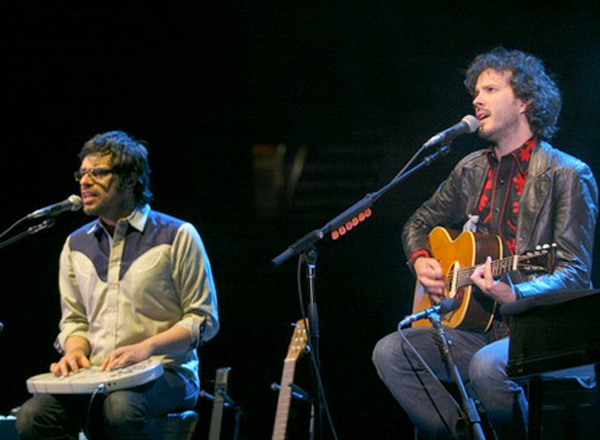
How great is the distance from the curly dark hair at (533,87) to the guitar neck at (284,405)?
172cm

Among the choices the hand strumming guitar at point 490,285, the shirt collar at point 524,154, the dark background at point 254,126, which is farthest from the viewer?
the dark background at point 254,126

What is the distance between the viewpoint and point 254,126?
5016mm

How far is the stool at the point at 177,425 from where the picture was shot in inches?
128

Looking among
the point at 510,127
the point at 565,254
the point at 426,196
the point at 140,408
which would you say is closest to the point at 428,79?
the point at 426,196

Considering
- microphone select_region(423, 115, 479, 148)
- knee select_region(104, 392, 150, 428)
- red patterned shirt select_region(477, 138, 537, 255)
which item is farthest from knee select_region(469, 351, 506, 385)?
knee select_region(104, 392, 150, 428)

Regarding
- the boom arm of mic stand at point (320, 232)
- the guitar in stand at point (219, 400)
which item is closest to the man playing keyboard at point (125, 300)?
the guitar in stand at point (219, 400)

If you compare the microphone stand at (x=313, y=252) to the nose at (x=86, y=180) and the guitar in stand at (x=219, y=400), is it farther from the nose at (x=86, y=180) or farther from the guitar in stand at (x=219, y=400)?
the nose at (x=86, y=180)

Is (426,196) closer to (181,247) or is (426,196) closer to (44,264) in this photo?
(181,247)

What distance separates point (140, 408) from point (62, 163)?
250 centimetres

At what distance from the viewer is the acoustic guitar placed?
3.34 meters

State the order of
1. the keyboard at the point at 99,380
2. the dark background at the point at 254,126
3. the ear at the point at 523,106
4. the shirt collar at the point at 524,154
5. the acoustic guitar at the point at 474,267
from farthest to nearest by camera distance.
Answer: the dark background at the point at 254,126
the ear at the point at 523,106
the shirt collar at the point at 524,154
the acoustic guitar at the point at 474,267
the keyboard at the point at 99,380

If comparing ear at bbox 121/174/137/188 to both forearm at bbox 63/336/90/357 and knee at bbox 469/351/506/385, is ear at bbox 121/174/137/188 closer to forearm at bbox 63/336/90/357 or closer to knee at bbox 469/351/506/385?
forearm at bbox 63/336/90/357

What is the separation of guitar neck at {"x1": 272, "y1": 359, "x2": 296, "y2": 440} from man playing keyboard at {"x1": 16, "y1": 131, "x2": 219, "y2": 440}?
403 mm

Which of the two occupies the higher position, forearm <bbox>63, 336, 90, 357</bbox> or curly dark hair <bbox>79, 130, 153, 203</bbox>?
curly dark hair <bbox>79, 130, 153, 203</bbox>
